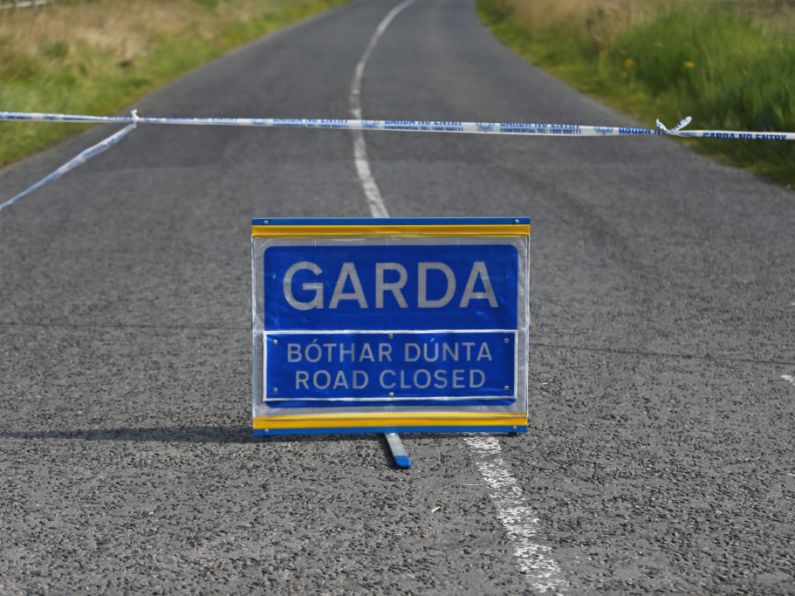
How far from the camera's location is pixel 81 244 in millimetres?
10477

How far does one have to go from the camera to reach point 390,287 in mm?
5793

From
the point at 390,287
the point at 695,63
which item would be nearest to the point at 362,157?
the point at 695,63

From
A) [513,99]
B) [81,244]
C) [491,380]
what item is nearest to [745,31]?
[513,99]

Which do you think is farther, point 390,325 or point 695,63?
point 695,63

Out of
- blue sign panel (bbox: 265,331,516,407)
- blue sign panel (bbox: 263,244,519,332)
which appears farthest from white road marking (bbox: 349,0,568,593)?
blue sign panel (bbox: 263,244,519,332)

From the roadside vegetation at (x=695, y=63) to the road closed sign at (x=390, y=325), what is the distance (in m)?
8.44

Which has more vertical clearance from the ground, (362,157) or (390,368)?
(390,368)

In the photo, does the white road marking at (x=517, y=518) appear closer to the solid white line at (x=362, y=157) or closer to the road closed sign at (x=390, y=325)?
the road closed sign at (x=390, y=325)

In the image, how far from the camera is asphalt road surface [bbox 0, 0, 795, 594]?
175 inches

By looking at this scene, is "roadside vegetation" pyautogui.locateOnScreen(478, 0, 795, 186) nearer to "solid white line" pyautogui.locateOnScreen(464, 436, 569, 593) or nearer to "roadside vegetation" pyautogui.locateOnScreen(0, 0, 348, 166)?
"roadside vegetation" pyautogui.locateOnScreen(0, 0, 348, 166)

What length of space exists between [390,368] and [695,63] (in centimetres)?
1529

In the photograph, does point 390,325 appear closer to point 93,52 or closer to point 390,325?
point 390,325

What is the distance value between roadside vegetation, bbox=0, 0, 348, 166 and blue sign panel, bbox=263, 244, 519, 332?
10.1 meters

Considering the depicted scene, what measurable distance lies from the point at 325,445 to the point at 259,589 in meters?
1.56
